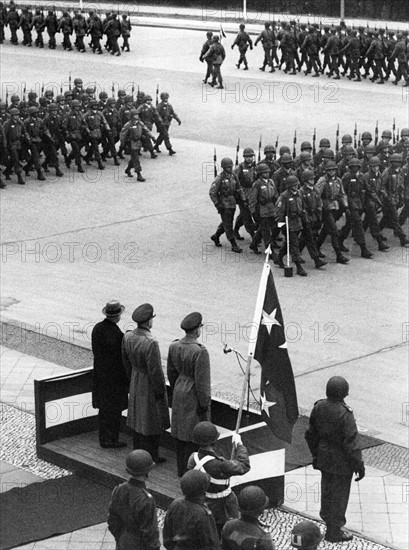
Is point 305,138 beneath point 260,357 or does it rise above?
beneath

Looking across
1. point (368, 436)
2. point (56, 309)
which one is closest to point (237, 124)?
point (56, 309)

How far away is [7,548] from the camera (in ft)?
34.3

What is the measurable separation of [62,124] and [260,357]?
14.9 m

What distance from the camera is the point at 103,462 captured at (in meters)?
11.8

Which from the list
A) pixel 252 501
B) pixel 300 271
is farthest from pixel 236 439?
pixel 300 271

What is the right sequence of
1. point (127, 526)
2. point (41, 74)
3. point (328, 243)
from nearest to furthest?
point (127, 526) < point (328, 243) < point (41, 74)

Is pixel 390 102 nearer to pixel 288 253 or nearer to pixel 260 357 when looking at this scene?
pixel 288 253

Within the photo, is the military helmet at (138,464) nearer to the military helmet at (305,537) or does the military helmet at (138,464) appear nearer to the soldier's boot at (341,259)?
the military helmet at (305,537)

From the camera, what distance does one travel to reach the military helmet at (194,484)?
342 inches

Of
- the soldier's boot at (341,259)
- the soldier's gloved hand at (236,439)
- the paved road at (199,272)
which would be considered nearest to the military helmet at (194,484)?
the soldier's gloved hand at (236,439)

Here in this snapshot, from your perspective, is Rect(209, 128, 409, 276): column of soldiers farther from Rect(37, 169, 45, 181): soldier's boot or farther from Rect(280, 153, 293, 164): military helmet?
Rect(37, 169, 45, 181): soldier's boot

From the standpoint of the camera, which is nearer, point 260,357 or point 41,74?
point 260,357

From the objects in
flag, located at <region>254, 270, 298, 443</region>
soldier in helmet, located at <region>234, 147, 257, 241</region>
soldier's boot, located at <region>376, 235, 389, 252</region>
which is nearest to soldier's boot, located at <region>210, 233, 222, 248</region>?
soldier in helmet, located at <region>234, 147, 257, 241</region>

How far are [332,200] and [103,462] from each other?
823 centimetres
